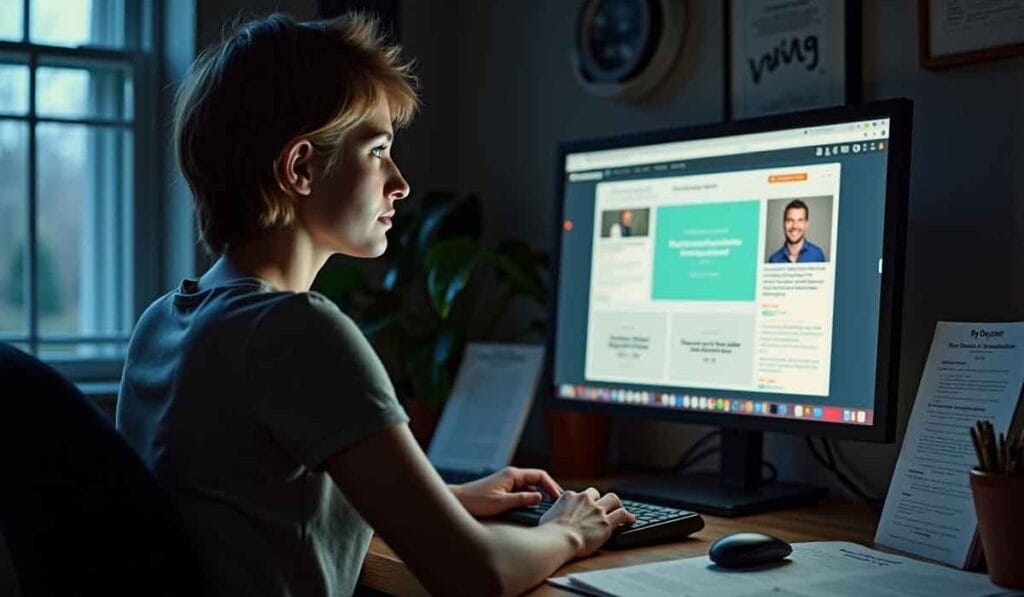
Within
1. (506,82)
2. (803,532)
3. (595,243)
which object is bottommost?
(803,532)

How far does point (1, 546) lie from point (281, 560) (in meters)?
1.01

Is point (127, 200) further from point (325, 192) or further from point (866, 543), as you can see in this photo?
point (866, 543)

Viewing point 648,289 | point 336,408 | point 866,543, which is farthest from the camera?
point 648,289

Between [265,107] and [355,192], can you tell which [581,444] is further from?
[265,107]

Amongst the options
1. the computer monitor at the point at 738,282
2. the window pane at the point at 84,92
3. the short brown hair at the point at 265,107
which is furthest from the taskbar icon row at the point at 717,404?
the window pane at the point at 84,92

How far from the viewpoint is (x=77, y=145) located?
225 centimetres

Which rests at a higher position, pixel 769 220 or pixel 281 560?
pixel 769 220

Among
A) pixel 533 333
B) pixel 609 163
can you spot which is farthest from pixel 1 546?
pixel 609 163

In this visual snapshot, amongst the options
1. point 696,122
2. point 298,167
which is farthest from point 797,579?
point 696,122

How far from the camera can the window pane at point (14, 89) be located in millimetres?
2178

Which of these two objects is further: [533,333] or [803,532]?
[533,333]

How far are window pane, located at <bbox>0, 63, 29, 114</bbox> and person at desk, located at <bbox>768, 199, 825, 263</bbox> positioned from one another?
135 centimetres

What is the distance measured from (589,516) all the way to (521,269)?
2.57ft

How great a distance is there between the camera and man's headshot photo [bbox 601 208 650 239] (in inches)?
69.8
